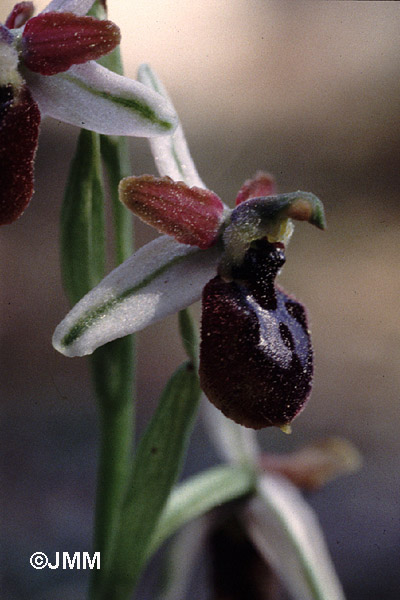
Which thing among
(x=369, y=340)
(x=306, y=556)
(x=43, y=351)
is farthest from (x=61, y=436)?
(x=306, y=556)

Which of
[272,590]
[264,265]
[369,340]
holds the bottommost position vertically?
[369,340]

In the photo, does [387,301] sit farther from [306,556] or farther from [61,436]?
[306,556]

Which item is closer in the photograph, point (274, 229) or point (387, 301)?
point (274, 229)

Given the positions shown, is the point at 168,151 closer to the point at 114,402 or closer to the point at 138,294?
the point at 138,294

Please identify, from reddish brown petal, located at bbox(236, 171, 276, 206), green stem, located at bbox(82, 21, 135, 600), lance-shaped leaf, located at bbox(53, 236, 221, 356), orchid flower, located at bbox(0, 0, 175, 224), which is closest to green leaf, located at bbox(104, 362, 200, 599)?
green stem, located at bbox(82, 21, 135, 600)

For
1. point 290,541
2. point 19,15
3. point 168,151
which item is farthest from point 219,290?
point 290,541

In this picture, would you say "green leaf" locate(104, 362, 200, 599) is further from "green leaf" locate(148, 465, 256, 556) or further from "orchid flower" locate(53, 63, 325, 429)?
"orchid flower" locate(53, 63, 325, 429)
